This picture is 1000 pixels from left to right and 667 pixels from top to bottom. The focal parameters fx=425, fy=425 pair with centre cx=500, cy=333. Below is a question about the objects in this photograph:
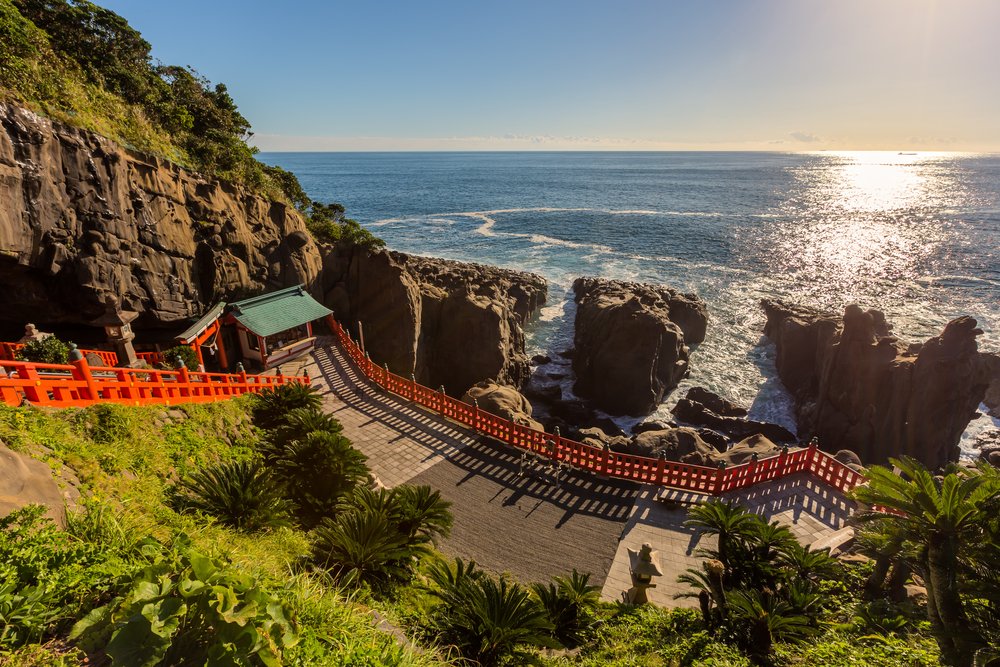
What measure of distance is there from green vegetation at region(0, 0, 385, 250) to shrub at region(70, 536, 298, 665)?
20.2 meters

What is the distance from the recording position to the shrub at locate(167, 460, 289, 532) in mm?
7516

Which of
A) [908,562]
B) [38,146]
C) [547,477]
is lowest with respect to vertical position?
[547,477]

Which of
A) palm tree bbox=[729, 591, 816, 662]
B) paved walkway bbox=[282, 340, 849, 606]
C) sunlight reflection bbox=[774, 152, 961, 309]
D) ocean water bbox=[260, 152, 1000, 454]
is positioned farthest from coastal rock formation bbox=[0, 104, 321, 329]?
sunlight reflection bbox=[774, 152, 961, 309]

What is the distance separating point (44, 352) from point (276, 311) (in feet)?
25.1

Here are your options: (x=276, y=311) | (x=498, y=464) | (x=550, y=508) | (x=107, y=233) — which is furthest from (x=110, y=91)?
(x=550, y=508)

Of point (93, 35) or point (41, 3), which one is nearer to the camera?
point (41, 3)

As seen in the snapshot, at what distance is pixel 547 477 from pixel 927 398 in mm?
22734

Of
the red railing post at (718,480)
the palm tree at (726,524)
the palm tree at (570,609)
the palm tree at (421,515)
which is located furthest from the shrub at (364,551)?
the red railing post at (718,480)

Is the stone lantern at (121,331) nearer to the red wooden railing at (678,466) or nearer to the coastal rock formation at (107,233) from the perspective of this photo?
the coastal rock formation at (107,233)

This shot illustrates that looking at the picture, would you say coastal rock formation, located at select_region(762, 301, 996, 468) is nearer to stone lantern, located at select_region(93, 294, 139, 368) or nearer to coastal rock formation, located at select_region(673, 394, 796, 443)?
coastal rock formation, located at select_region(673, 394, 796, 443)

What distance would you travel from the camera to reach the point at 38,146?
48.9ft

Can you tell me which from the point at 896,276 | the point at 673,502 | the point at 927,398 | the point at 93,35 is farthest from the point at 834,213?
the point at 93,35

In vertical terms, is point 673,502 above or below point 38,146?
below

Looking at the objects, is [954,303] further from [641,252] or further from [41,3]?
[41,3]
